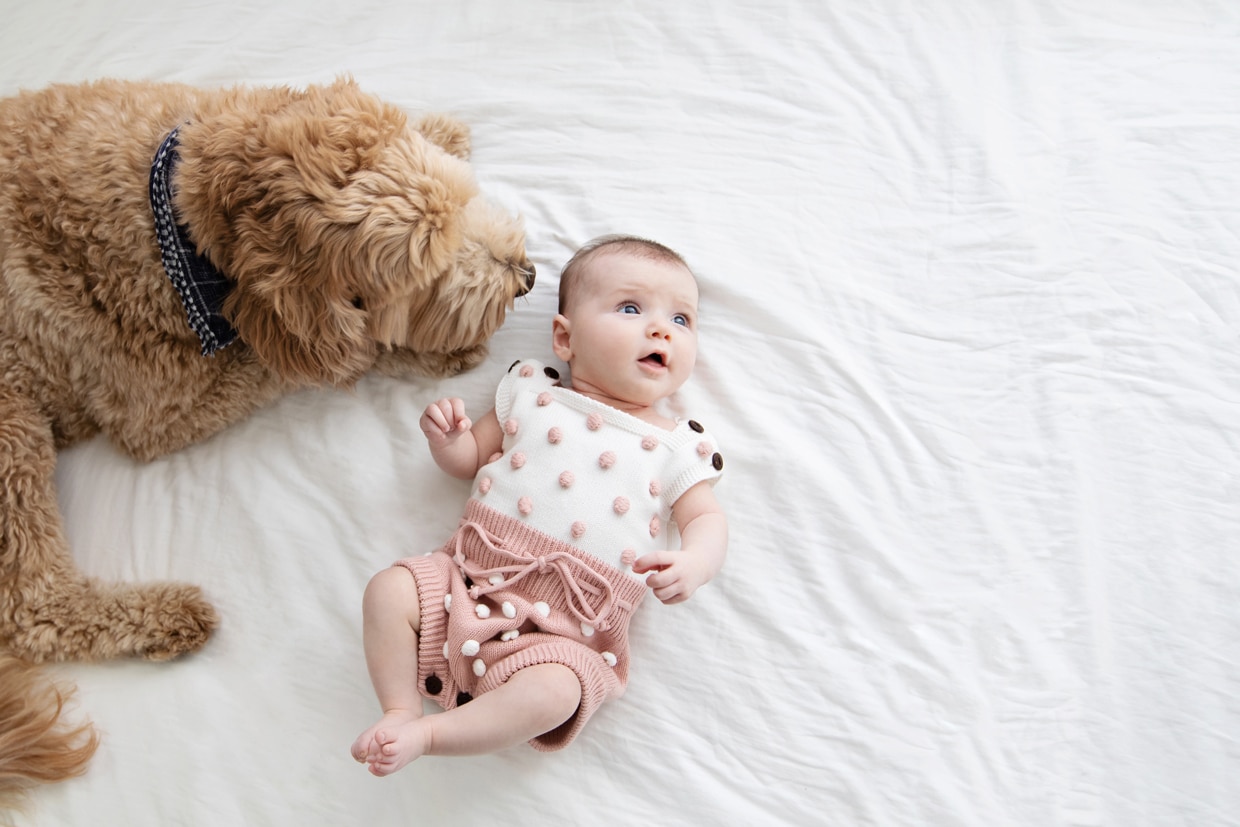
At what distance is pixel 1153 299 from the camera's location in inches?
64.7

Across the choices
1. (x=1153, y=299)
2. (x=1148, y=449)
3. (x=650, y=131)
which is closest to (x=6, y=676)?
(x=650, y=131)

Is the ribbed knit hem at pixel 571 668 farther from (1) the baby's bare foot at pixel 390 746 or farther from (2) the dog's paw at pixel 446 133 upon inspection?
(2) the dog's paw at pixel 446 133

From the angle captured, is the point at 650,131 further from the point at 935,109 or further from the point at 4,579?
the point at 4,579

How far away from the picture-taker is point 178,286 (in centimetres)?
150

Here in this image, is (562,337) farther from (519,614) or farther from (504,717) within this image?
(504,717)

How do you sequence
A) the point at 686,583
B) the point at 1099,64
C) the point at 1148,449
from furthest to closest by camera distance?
the point at 1099,64
the point at 1148,449
the point at 686,583

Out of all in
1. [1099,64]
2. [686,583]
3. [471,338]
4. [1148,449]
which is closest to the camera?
[686,583]

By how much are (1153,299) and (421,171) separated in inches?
53.9

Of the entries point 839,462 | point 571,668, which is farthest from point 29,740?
point 839,462

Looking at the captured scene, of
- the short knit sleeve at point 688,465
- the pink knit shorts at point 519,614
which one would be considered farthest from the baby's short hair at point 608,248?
the pink knit shorts at point 519,614

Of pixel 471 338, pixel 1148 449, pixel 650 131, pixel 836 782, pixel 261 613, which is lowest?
pixel 836 782

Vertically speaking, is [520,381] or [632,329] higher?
[632,329]

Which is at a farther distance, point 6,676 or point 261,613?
point 261,613

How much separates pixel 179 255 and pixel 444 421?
1.71 feet
